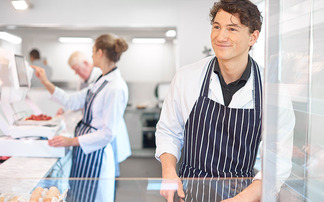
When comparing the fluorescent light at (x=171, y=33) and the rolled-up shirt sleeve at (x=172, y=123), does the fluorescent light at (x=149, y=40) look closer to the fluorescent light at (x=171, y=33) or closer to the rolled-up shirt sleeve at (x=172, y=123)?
the fluorescent light at (x=171, y=33)

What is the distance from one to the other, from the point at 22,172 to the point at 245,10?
1.14 metres

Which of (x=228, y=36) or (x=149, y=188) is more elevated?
(x=228, y=36)

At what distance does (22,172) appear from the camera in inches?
60.6

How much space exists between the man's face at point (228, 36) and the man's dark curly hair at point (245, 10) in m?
0.01

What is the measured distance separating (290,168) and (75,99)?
202 centimetres

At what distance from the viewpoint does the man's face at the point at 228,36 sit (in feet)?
3.65

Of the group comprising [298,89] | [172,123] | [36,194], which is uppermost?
[298,89]

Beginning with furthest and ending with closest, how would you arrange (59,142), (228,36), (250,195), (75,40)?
(75,40), (59,142), (228,36), (250,195)

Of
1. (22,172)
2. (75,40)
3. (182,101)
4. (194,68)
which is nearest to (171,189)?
(182,101)

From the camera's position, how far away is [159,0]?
12.4 ft

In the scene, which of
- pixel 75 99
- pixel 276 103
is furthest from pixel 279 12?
pixel 75 99

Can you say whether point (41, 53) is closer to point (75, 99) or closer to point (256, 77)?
point (75, 99)

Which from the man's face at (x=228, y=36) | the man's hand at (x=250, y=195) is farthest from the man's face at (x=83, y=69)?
the man's hand at (x=250, y=195)

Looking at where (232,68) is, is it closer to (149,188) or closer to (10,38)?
(149,188)
